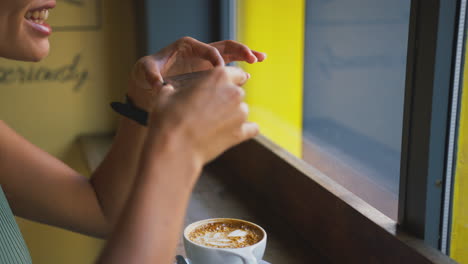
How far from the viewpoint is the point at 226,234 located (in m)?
0.79

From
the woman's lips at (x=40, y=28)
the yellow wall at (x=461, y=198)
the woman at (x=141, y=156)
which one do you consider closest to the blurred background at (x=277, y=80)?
the yellow wall at (x=461, y=198)

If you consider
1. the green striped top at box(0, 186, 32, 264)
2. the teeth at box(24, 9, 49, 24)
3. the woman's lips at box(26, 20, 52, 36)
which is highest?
the teeth at box(24, 9, 49, 24)

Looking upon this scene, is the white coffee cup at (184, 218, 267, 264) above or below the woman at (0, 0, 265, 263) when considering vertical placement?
below

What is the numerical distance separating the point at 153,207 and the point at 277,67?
108cm

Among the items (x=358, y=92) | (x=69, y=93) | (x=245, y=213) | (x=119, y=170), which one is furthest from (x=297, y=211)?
(x=69, y=93)

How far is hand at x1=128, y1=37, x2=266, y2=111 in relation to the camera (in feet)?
2.60

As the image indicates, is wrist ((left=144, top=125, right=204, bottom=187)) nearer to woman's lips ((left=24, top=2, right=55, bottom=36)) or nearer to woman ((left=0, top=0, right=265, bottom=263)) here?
woman ((left=0, top=0, right=265, bottom=263))

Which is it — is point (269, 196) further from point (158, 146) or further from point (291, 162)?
point (158, 146)

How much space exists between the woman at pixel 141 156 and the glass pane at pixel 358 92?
0.23 meters

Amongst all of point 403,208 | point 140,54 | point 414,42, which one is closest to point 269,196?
point 403,208

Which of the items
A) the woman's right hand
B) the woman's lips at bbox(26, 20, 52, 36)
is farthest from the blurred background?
the woman's lips at bbox(26, 20, 52, 36)

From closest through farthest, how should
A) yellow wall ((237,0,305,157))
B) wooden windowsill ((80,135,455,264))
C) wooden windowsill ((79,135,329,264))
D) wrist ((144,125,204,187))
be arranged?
1. wrist ((144,125,204,187))
2. wooden windowsill ((80,135,455,264))
3. wooden windowsill ((79,135,329,264))
4. yellow wall ((237,0,305,157))

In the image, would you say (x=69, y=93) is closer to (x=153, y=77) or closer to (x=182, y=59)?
(x=182, y=59)

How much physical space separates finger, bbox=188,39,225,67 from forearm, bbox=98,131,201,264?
12.4 inches
